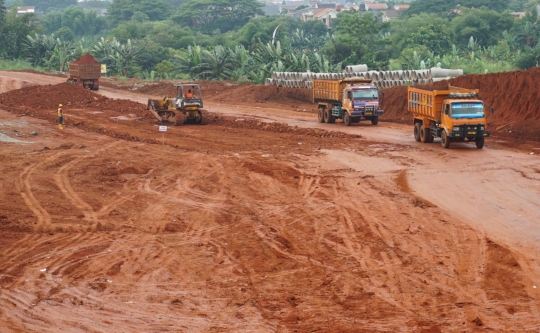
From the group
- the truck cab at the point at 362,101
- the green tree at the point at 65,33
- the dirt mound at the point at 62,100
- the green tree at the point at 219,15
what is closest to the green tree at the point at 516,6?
the green tree at the point at 219,15

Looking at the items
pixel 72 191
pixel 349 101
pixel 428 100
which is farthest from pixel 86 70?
pixel 72 191

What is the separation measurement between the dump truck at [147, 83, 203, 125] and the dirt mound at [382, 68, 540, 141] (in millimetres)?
11155

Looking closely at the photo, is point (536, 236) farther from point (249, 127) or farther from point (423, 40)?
point (423, 40)

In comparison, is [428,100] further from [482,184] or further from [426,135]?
[482,184]

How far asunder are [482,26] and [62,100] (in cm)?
5341

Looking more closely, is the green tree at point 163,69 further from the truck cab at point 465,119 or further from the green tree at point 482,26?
the truck cab at point 465,119

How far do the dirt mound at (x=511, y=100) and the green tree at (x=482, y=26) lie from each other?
44.5 meters

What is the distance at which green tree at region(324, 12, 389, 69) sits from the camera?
67.7m

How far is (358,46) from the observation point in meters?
69.6

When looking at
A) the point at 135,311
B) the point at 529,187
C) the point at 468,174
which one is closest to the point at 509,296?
the point at 135,311

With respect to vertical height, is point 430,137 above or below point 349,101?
below

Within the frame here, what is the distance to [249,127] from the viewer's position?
130 ft

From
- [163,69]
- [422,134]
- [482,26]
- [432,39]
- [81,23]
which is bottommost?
[422,134]

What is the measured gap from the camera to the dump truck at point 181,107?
39688 millimetres
